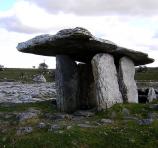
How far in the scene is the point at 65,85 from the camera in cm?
2502

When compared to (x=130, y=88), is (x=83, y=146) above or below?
below

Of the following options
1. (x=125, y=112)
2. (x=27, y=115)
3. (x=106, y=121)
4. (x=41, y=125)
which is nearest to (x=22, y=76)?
(x=27, y=115)

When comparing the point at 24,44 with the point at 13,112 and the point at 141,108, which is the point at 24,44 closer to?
the point at 13,112

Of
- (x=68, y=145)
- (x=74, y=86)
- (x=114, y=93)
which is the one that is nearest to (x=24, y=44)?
(x=74, y=86)

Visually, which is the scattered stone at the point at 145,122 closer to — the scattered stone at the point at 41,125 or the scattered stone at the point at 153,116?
the scattered stone at the point at 153,116

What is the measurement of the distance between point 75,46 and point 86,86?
12.1 ft

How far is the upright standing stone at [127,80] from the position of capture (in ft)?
83.6

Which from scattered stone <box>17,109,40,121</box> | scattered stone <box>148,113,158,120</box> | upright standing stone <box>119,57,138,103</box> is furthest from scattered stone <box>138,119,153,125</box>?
upright standing stone <box>119,57,138,103</box>

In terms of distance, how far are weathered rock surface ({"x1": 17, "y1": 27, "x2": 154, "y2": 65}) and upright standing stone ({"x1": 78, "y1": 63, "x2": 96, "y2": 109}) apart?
26.7 inches

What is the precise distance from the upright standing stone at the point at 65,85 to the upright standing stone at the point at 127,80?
2657mm

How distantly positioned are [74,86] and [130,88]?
3.27 meters

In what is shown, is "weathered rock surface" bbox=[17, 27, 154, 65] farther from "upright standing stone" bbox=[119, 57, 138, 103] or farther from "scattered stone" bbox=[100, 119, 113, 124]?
"scattered stone" bbox=[100, 119, 113, 124]

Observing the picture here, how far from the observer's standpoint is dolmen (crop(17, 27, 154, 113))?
898 inches

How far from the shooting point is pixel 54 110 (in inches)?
959
